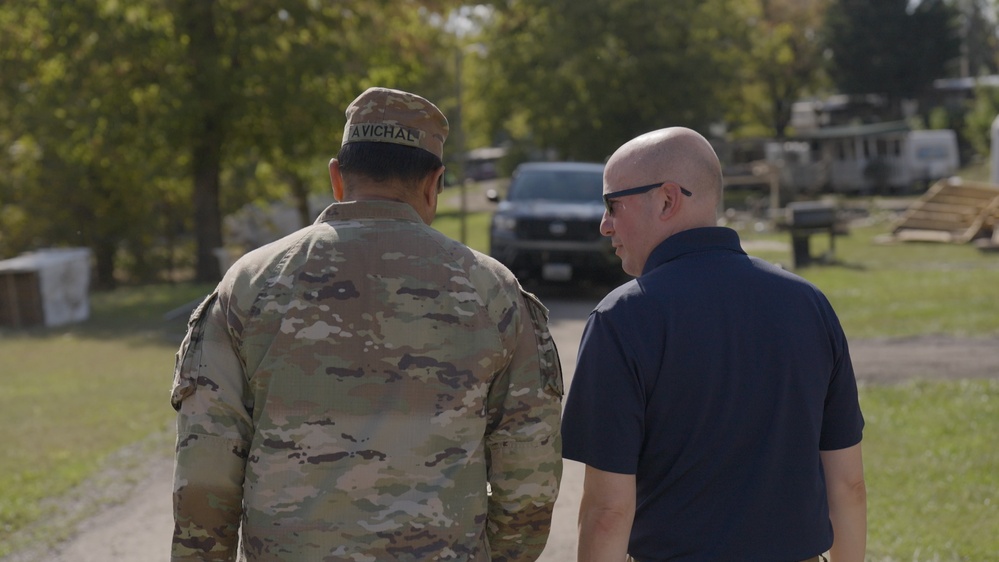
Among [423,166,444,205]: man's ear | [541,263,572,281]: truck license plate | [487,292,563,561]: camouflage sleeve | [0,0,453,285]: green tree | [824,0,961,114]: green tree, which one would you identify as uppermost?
[824,0,961,114]: green tree

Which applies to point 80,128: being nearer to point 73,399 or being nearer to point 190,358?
point 73,399

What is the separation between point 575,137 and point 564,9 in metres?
4.79

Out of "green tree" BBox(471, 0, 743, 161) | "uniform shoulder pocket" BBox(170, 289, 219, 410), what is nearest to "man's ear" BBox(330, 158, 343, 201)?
"uniform shoulder pocket" BBox(170, 289, 219, 410)

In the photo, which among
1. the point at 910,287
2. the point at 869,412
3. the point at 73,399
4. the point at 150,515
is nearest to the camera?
the point at 150,515

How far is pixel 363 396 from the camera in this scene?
2.70 m

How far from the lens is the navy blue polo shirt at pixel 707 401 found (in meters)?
2.72

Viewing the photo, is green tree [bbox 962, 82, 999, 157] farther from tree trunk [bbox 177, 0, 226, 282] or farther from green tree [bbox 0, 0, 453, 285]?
tree trunk [bbox 177, 0, 226, 282]

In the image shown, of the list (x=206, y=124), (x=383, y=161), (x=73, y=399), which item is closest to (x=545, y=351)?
(x=383, y=161)

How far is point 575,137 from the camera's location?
44.8 m

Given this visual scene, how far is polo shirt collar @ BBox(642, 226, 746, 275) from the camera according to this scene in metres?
2.86

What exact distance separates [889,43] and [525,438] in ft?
226

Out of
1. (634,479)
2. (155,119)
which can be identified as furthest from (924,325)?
(155,119)

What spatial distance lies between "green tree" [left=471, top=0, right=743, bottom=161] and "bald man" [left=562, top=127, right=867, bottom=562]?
131ft

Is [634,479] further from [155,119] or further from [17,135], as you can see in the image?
[17,135]
